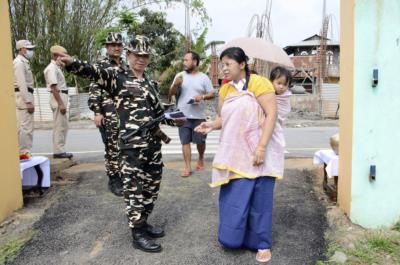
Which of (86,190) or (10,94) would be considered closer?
(10,94)

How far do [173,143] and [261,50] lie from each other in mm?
5675

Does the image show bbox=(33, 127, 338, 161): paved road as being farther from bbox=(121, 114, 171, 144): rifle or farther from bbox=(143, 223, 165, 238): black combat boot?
bbox=(121, 114, 171, 144): rifle

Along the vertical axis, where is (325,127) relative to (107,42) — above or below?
below

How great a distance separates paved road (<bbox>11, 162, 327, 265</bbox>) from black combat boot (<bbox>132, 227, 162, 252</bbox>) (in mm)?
49

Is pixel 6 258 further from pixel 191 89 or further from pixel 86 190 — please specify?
pixel 191 89

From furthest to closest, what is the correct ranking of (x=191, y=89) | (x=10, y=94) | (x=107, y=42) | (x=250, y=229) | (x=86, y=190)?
(x=191, y=89)
(x=86, y=190)
(x=107, y=42)
(x=10, y=94)
(x=250, y=229)

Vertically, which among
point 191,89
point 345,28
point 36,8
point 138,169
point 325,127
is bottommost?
point 325,127

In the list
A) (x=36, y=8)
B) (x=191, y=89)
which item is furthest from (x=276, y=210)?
(x=36, y=8)

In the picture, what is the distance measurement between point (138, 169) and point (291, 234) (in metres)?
1.51

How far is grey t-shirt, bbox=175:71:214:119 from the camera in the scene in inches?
217

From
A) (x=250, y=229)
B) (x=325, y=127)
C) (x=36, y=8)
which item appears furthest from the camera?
(x=36, y=8)

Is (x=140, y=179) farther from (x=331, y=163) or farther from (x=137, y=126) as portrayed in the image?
(x=331, y=163)

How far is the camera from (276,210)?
4.32m

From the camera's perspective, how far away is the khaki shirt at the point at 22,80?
5.62 m
